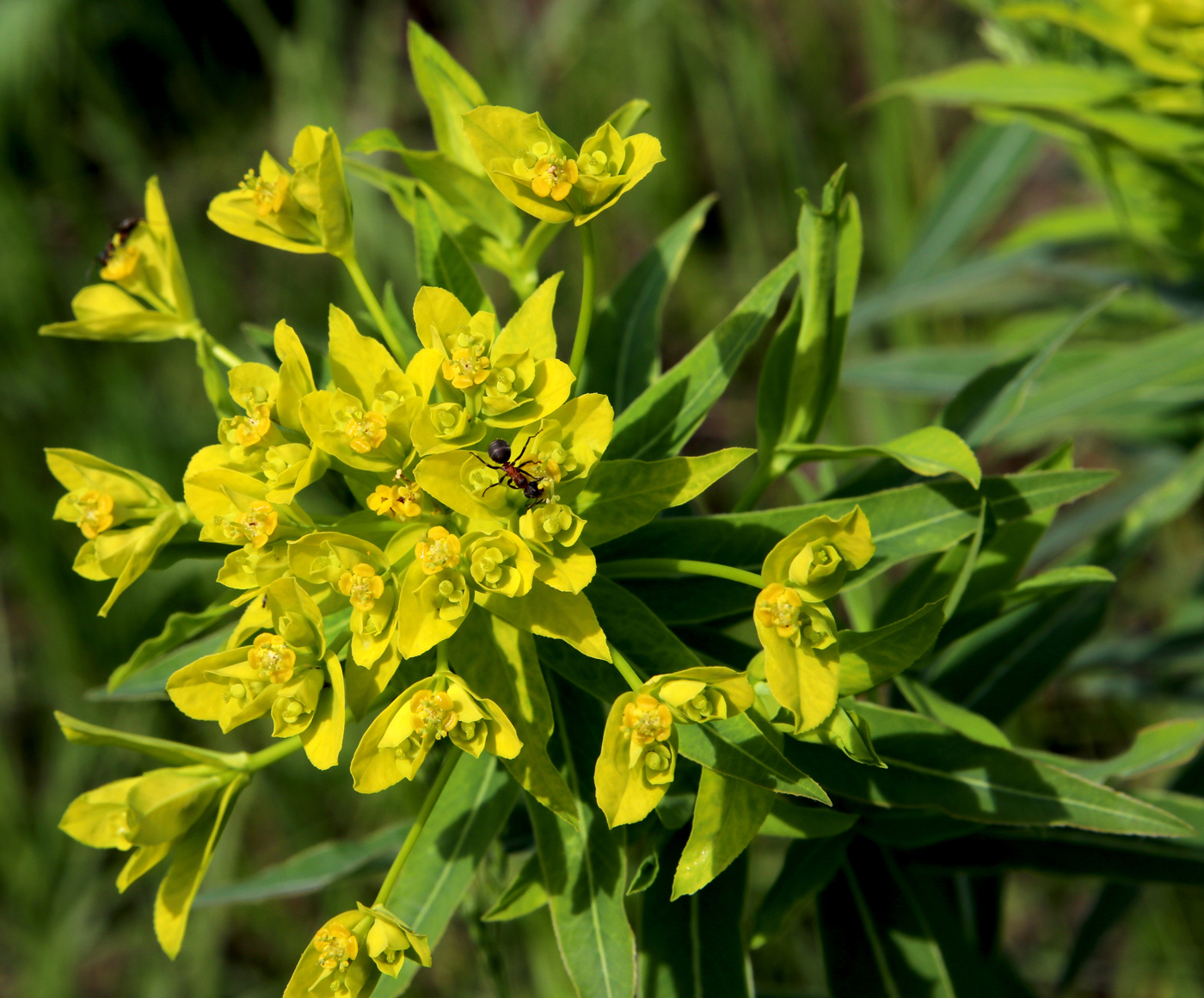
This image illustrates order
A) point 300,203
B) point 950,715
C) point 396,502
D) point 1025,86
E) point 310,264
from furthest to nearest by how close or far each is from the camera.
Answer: point 310,264
point 1025,86
point 950,715
point 300,203
point 396,502

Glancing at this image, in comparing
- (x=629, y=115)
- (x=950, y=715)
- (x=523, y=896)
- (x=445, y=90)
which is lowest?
(x=950, y=715)

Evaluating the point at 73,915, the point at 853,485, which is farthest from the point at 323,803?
the point at 853,485

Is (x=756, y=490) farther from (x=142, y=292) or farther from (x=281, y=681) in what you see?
(x=142, y=292)

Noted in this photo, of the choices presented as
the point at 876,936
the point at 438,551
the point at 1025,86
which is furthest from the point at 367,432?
the point at 1025,86

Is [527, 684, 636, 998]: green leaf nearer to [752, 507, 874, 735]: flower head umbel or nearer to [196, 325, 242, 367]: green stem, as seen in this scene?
[752, 507, 874, 735]: flower head umbel

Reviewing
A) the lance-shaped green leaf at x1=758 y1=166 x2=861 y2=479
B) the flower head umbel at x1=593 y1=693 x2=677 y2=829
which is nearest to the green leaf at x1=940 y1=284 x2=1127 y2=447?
the lance-shaped green leaf at x1=758 y1=166 x2=861 y2=479

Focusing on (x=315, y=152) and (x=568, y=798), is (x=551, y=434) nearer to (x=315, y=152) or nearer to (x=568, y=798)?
(x=568, y=798)
